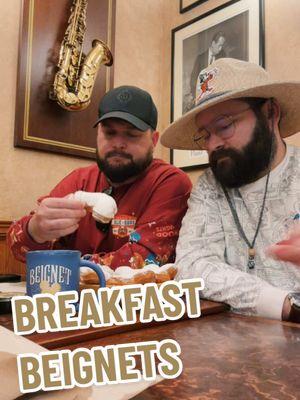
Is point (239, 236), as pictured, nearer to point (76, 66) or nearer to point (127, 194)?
point (127, 194)

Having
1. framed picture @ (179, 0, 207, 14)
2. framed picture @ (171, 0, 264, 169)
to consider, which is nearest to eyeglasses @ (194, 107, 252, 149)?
framed picture @ (171, 0, 264, 169)

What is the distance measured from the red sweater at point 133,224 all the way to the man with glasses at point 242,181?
12 cm

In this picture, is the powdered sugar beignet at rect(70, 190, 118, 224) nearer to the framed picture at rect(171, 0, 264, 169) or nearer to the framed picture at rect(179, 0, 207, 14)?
the framed picture at rect(171, 0, 264, 169)

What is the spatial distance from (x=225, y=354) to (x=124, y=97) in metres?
1.10

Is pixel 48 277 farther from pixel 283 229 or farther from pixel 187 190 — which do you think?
pixel 187 190

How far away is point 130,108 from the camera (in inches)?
55.6

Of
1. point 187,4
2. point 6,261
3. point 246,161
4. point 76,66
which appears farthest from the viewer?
point 187,4

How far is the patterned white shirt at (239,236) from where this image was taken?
89 cm

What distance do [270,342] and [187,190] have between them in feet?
2.92

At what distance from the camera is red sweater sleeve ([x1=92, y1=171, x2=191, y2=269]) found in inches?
44.4

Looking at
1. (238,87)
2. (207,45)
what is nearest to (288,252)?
(238,87)

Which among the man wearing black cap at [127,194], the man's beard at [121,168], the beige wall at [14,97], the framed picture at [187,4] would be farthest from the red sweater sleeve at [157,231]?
the framed picture at [187,4]

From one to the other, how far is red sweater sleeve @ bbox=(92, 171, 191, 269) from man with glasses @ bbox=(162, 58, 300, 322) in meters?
0.12

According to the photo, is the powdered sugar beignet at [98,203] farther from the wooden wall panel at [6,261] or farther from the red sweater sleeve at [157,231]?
the wooden wall panel at [6,261]
